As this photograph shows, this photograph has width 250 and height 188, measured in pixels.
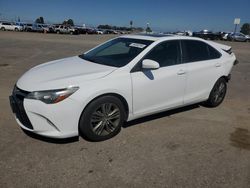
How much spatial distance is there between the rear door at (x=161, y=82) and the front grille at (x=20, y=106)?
62.7 inches

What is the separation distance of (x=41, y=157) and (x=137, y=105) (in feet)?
5.40

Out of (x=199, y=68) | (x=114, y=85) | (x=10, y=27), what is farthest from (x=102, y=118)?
(x=10, y=27)

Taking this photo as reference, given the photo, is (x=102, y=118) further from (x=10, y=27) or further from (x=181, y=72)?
(x=10, y=27)

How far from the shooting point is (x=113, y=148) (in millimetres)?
4023

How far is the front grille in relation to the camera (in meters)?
3.84

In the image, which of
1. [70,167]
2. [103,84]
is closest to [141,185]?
[70,167]

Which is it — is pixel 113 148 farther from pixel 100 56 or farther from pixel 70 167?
pixel 100 56

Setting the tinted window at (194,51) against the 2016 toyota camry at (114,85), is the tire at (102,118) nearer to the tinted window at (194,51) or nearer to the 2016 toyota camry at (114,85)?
the 2016 toyota camry at (114,85)

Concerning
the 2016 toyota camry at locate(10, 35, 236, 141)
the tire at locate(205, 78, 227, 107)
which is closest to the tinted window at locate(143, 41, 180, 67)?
the 2016 toyota camry at locate(10, 35, 236, 141)

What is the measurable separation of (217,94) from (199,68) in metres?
1.06

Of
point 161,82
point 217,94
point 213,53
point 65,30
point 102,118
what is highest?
point 213,53

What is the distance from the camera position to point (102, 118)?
13.6 feet

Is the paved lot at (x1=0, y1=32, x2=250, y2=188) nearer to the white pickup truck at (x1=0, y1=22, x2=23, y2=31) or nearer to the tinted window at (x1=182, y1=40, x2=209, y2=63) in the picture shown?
the tinted window at (x1=182, y1=40, x2=209, y2=63)

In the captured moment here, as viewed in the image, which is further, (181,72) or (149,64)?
(181,72)
